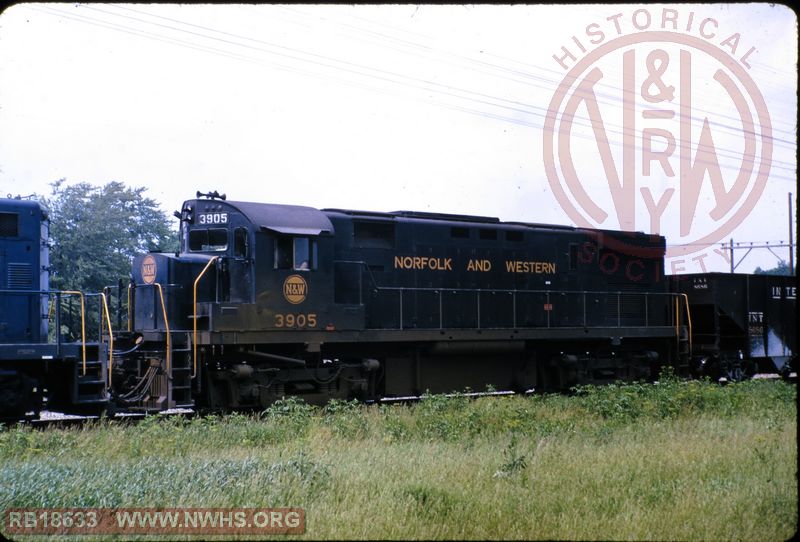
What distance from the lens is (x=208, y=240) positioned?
14211 millimetres

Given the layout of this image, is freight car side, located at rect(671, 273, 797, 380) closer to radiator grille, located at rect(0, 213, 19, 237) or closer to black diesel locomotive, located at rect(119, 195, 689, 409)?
black diesel locomotive, located at rect(119, 195, 689, 409)

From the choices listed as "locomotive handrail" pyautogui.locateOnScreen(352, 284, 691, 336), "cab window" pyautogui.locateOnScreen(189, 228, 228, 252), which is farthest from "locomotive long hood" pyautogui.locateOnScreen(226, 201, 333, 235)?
"locomotive handrail" pyautogui.locateOnScreen(352, 284, 691, 336)

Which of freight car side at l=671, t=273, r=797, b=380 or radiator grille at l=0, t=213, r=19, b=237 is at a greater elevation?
radiator grille at l=0, t=213, r=19, b=237

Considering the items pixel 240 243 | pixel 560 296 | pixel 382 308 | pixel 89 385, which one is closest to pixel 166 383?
pixel 89 385

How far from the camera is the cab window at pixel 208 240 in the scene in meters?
14.0

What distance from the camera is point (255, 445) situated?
10094 mm

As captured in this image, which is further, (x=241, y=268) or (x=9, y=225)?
(x=241, y=268)

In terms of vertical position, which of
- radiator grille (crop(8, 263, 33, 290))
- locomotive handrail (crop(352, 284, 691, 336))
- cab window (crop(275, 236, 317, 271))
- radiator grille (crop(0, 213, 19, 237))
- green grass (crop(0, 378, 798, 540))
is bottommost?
green grass (crop(0, 378, 798, 540))

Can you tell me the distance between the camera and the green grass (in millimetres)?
6117

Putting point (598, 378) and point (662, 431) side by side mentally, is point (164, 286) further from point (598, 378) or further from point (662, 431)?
point (598, 378)

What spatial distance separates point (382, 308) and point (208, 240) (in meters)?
3.53

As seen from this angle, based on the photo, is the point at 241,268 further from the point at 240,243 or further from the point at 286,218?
the point at 286,218

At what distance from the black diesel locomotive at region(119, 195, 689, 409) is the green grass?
5.68 ft

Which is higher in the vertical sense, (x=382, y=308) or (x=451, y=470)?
(x=382, y=308)
